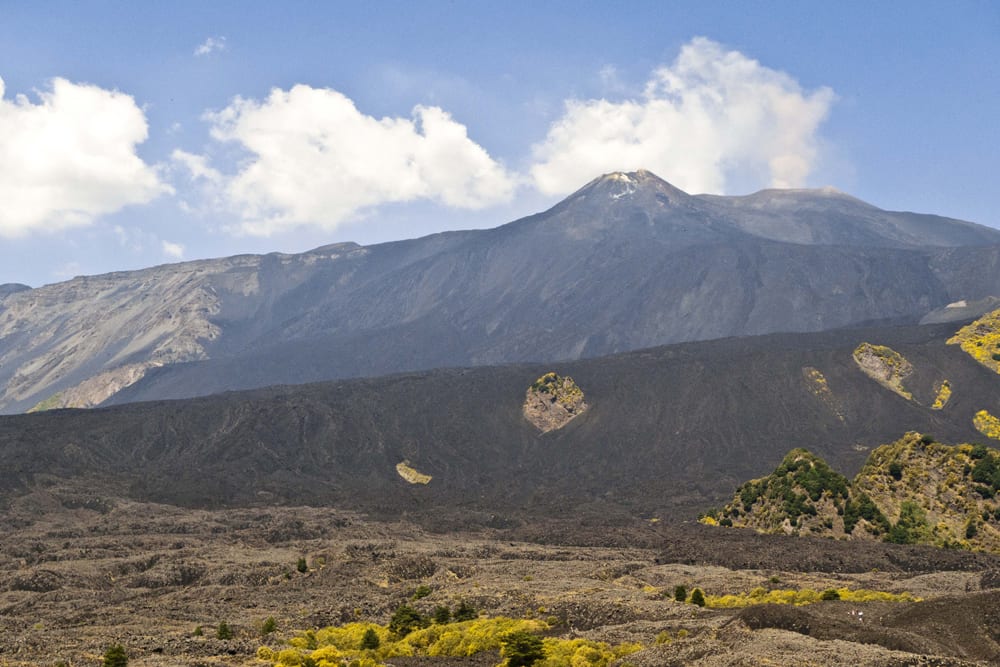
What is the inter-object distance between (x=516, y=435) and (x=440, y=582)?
92670mm

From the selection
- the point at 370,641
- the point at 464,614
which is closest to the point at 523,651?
the point at 370,641

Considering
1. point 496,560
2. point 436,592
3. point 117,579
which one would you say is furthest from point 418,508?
point 436,592

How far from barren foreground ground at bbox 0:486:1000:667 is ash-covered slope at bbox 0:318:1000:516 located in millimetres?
18977

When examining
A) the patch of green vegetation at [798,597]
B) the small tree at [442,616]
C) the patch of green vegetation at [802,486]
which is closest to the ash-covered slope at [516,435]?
the patch of green vegetation at [802,486]

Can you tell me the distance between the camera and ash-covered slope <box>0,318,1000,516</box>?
135750 mm

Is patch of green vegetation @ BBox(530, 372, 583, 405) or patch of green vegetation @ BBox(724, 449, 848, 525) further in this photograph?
patch of green vegetation @ BBox(530, 372, 583, 405)

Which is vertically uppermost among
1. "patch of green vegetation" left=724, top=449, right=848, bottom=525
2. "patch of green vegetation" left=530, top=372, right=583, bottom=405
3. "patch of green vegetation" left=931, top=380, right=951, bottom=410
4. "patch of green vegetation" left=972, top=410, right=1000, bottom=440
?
"patch of green vegetation" left=530, top=372, right=583, bottom=405

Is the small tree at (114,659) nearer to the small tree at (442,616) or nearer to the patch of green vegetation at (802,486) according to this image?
the small tree at (442,616)

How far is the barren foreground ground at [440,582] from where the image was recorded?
3856cm

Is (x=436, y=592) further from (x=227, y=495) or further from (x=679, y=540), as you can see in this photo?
(x=227, y=495)

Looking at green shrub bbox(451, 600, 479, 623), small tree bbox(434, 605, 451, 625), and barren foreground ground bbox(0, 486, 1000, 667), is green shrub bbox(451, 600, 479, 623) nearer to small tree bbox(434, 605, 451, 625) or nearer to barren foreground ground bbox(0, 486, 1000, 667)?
small tree bbox(434, 605, 451, 625)

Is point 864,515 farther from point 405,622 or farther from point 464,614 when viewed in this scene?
point 405,622

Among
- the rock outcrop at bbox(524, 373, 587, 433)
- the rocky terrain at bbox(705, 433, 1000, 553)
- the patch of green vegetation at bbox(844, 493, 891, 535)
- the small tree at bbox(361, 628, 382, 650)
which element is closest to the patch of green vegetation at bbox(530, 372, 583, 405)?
the rock outcrop at bbox(524, 373, 587, 433)

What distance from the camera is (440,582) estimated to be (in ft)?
237
